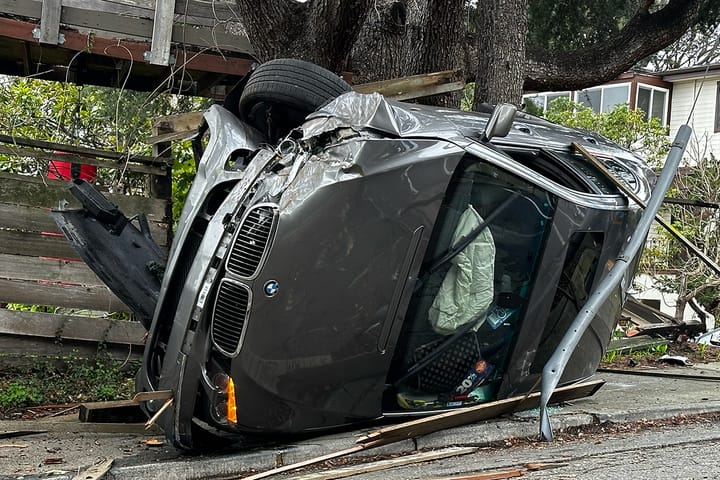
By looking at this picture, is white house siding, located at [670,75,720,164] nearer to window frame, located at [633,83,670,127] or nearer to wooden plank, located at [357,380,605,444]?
window frame, located at [633,83,670,127]

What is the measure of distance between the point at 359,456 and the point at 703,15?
789 centimetres

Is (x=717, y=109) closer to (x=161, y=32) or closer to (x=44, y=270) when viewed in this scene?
(x=161, y=32)

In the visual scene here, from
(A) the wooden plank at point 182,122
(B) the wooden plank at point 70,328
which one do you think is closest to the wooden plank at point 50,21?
(A) the wooden plank at point 182,122

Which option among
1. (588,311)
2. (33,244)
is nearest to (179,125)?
(33,244)

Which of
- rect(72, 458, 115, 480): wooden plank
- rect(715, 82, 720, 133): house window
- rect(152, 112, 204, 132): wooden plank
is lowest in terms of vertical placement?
rect(72, 458, 115, 480): wooden plank

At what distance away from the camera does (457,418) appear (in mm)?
4863

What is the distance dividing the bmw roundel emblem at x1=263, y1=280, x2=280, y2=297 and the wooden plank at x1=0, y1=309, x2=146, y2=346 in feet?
12.3

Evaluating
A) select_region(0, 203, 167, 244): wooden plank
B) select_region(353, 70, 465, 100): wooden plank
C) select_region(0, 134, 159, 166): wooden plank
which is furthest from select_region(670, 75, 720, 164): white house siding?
select_region(0, 203, 167, 244): wooden plank

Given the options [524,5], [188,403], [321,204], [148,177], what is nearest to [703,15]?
[524,5]

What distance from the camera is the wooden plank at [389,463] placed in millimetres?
4094

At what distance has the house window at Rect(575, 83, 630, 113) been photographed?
23.6 m

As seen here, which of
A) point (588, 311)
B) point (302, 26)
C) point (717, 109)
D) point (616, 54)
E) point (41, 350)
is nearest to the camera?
point (588, 311)

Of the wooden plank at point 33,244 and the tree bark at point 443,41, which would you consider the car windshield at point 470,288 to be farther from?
the wooden plank at point 33,244

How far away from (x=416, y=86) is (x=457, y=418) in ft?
10.9
